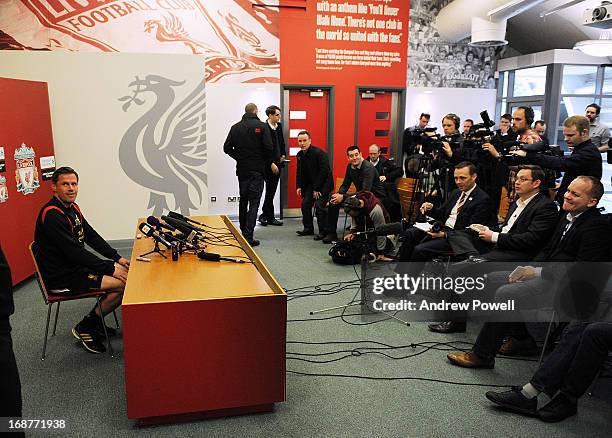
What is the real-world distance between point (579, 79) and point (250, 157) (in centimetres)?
608

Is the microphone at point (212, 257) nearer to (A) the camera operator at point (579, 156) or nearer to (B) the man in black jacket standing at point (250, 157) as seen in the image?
(A) the camera operator at point (579, 156)

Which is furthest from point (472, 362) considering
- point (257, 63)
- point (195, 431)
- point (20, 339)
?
point (257, 63)

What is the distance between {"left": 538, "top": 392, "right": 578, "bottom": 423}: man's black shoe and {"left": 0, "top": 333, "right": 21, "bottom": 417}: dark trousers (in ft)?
8.14

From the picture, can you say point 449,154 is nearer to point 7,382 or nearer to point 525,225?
point 525,225

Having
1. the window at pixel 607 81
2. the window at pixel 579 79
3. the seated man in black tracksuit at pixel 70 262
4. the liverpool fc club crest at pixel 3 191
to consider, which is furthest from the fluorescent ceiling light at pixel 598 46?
the liverpool fc club crest at pixel 3 191

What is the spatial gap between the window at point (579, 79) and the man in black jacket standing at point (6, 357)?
893 cm

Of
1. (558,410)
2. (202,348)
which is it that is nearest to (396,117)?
(558,410)

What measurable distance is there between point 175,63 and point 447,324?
4302mm

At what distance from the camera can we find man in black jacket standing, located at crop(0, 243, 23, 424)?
1.58m

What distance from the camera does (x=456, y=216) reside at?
4379 mm

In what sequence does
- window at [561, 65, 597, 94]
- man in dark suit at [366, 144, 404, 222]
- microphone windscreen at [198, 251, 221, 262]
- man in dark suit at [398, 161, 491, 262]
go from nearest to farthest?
microphone windscreen at [198, 251, 221, 262]
man in dark suit at [398, 161, 491, 262]
man in dark suit at [366, 144, 404, 222]
window at [561, 65, 597, 94]

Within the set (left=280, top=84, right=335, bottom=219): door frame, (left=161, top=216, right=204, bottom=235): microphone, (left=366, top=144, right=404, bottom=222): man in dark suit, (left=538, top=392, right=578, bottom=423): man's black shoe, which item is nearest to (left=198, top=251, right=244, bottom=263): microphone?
(left=161, top=216, right=204, bottom=235): microphone

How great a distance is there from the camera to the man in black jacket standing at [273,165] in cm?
712

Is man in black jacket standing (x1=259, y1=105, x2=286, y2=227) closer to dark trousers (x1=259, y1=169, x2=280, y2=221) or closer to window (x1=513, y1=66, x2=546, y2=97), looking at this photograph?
dark trousers (x1=259, y1=169, x2=280, y2=221)
